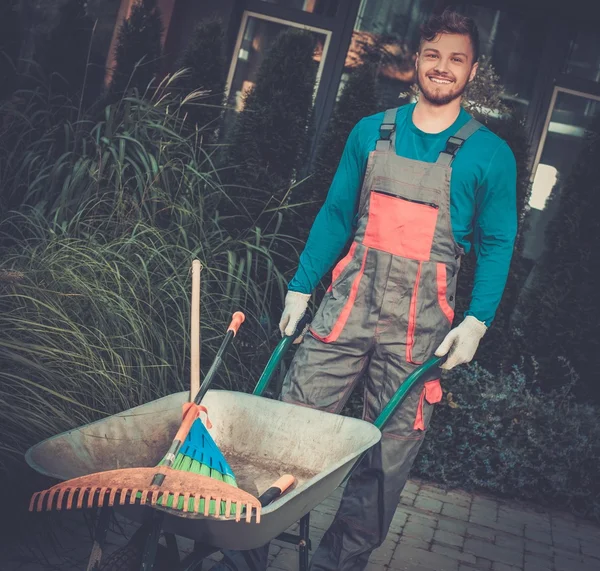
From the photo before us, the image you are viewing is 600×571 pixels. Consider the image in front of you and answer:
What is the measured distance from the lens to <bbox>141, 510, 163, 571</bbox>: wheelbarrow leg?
1.93 metres

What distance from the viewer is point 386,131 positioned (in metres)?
2.86

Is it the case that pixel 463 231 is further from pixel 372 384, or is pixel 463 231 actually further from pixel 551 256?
pixel 551 256

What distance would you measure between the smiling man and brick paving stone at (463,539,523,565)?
103cm

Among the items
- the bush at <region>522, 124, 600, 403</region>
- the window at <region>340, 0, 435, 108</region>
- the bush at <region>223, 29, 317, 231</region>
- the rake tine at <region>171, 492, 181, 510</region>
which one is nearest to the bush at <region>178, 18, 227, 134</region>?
the bush at <region>223, 29, 317, 231</region>

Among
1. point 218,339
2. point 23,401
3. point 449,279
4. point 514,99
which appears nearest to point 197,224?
point 218,339

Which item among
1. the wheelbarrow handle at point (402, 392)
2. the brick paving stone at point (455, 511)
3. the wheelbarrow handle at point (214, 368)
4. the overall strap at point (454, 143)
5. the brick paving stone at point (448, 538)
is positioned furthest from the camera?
the brick paving stone at point (455, 511)

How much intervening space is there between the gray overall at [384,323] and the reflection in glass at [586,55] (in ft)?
12.1

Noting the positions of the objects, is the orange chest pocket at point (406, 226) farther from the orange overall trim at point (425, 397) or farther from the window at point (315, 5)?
the window at point (315, 5)

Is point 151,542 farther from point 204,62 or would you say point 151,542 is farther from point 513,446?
point 204,62

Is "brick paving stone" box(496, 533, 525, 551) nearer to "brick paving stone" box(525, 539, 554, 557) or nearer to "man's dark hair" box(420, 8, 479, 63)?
"brick paving stone" box(525, 539, 554, 557)

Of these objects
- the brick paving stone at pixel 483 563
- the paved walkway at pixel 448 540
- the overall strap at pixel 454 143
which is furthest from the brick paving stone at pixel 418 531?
the overall strap at pixel 454 143

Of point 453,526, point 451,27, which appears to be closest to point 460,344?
point 451,27

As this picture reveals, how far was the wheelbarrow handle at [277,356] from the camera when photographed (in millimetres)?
2660

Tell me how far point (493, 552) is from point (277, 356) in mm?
1735
